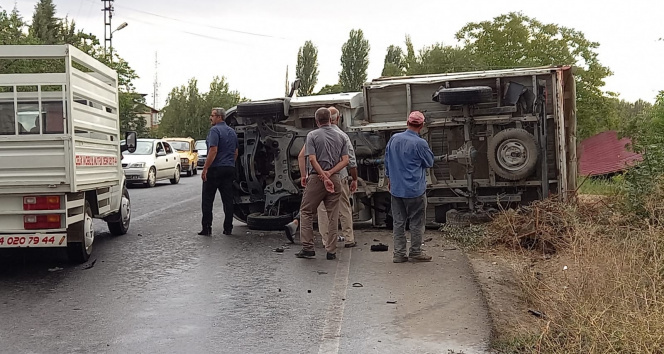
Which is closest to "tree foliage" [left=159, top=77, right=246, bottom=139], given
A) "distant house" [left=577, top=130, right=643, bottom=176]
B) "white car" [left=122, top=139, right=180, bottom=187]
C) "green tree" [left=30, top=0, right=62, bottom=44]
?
"green tree" [left=30, top=0, right=62, bottom=44]

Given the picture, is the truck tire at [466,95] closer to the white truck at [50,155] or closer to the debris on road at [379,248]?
the debris on road at [379,248]

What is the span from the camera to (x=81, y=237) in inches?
317

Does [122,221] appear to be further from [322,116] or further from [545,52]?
[545,52]

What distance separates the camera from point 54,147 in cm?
724

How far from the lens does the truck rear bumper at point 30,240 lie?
7168 mm

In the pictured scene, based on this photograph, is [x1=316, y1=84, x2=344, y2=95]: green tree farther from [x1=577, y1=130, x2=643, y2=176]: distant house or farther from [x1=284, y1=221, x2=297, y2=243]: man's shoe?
[x1=284, y1=221, x2=297, y2=243]: man's shoe

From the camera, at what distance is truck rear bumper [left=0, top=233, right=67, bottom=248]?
7168mm

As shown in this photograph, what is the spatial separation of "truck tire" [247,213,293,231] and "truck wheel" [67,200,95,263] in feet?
9.74

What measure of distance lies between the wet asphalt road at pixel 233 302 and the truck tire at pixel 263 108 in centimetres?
215

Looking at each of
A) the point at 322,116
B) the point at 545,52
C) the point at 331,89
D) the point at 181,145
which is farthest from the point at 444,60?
the point at 322,116

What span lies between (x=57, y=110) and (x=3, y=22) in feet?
90.9

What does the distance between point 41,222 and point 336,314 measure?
3.29 metres

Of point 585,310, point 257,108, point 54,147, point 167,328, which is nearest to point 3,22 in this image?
point 257,108

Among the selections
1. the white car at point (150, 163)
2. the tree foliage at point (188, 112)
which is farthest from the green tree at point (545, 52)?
the tree foliage at point (188, 112)
